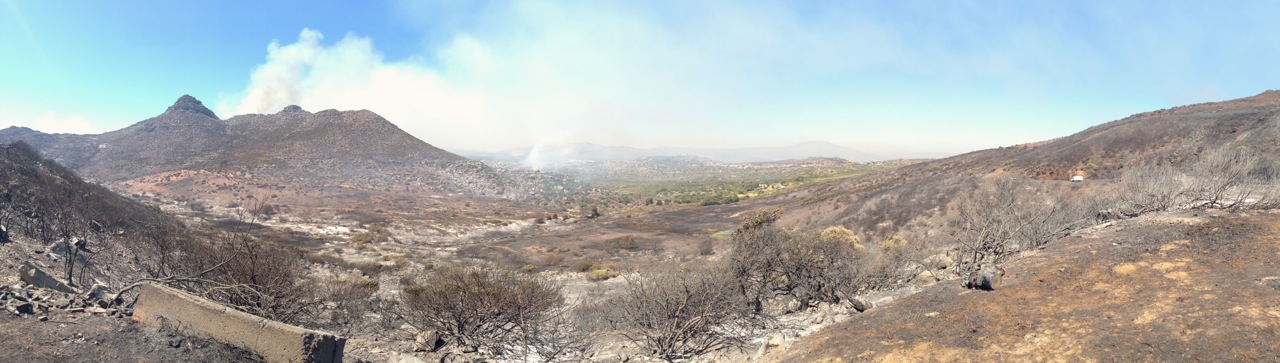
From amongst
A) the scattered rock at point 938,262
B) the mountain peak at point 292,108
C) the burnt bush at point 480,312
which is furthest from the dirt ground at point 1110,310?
the mountain peak at point 292,108

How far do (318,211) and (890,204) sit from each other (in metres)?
53.6

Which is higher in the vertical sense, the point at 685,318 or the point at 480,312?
the point at 480,312

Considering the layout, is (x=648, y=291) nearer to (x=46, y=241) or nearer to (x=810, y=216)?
(x=46, y=241)

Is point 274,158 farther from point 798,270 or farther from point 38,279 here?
point 798,270

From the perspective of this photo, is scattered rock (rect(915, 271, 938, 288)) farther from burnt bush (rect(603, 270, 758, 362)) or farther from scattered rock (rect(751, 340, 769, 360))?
scattered rock (rect(751, 340, 769, 360))

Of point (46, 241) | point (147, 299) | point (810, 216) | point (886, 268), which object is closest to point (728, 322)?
point (886, 268)

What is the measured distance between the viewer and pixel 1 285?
A: 6.71 meters

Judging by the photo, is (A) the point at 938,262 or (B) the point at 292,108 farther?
(B) the point at 292,108

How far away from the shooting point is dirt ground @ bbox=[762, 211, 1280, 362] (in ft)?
22.6

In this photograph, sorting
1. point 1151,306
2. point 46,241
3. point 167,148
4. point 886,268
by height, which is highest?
point 167,148

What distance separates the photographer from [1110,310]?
836 cm

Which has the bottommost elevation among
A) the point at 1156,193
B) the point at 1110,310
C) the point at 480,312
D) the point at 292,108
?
the point at 480,312

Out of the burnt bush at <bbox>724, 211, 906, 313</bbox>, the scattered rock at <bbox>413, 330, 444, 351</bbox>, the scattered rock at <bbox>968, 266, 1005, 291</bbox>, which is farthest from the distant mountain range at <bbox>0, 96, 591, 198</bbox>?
the scattered rock at <bbox>968, 266, 1005, 291</bbox>

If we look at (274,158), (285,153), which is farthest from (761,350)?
(285,153)
